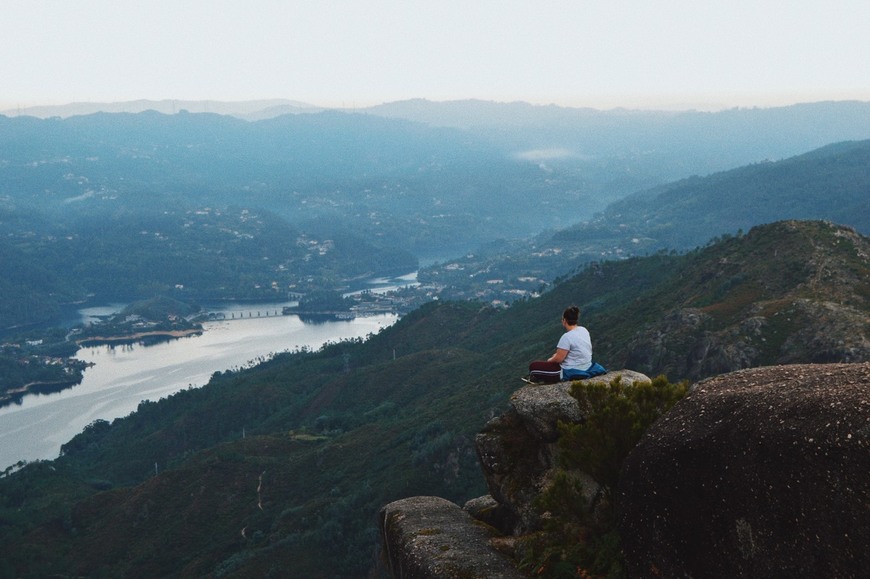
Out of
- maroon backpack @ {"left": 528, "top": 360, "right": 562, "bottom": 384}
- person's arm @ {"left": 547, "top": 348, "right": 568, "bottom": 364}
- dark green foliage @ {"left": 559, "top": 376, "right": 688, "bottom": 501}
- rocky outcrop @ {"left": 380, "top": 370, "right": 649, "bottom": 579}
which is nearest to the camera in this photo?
dark green foliage @ {"left": 559, "top": 376, "right": 688, "bottom": 501}

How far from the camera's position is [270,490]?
300 ft

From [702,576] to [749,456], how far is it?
216 cm

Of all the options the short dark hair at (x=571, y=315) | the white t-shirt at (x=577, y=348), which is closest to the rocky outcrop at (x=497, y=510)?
the white t-shirt at (x=577, y=348)

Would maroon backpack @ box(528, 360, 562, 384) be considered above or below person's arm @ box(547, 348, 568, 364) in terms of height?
below

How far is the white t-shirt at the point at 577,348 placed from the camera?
18703 millimetres

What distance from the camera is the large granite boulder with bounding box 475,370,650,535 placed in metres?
17.8

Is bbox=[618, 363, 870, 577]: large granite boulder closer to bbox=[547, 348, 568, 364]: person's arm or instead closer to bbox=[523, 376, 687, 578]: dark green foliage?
bbox=[523, 376, 687, 578]: dark green foliage

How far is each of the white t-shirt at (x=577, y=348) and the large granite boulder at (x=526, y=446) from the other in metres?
0.49

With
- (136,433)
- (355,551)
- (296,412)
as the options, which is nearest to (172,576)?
(355,551)

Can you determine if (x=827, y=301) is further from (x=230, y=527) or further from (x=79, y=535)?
(x=79, y=535)

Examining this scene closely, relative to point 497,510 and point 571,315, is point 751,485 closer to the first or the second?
point 571,315

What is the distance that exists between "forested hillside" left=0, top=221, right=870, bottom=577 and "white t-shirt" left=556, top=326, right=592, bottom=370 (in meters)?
41.3

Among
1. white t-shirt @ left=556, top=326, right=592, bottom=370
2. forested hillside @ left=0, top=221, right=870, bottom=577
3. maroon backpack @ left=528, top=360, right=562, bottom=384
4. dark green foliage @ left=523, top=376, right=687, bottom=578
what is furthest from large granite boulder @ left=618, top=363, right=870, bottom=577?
forested hillside @ left=0, top=221, right=870, bottom=577

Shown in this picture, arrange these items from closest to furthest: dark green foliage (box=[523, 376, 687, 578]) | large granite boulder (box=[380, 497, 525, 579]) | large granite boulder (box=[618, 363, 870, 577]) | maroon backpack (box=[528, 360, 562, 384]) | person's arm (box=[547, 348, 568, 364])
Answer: large granite boulder (box=[618, 363, 870, 577]) → dark green foliage (box=[523, 376, 687, 578]) → large granite boulder (box=[380, 497, 525, 579]) → person's arm (box=[547, 348, 568, 364]) → maroon backpack (box=[528, 360, 562, 384])
